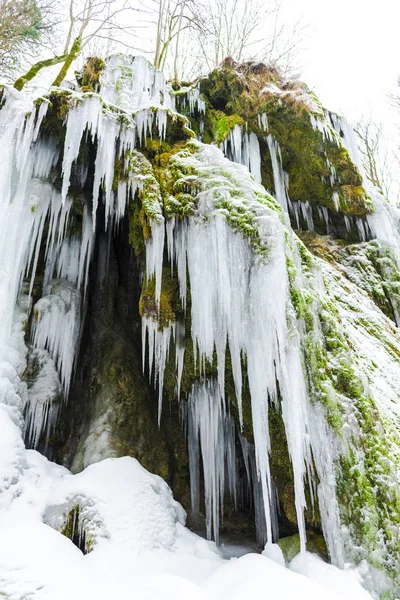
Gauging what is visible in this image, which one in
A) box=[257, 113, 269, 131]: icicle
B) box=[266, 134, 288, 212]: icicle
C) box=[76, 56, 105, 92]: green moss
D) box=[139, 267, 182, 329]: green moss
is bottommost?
box=[139, 267, 182, 329]: green moss

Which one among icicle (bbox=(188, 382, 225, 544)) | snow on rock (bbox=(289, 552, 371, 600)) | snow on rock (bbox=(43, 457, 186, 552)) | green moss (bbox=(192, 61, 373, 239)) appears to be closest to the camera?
snow on rock (bbox=(289, 552, 371, 600))

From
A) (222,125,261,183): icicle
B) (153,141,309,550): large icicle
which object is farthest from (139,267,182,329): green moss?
(222,125,261,183): icicle

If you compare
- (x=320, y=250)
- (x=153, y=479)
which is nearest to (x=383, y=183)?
(x=320, y=250)

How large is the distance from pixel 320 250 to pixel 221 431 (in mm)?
4558

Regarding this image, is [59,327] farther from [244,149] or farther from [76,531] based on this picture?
[244,149]

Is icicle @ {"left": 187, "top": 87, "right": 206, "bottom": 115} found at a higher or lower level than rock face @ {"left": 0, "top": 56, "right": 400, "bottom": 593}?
higher

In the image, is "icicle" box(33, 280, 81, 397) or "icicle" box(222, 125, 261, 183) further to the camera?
"icicle" box(222, 125, 261, 183)

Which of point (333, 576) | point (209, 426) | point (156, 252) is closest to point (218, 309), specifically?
point (156, 252)

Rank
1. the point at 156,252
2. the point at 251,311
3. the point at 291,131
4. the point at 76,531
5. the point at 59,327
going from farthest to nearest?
the point at 291,131
the point at 59,327
the point at 156,252
the point at 251,311
the point at 76,531

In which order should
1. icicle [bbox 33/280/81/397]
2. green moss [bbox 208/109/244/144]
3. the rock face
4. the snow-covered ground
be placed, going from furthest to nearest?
green moss [bbox 208/109/244/144] < icicle [bbox 33/280/81/397] < the rock face < the snow-covered ground

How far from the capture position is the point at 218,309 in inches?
161

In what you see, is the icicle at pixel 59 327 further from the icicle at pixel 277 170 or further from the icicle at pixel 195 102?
the icicle at pixel 195 102

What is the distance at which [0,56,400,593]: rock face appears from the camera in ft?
12.3

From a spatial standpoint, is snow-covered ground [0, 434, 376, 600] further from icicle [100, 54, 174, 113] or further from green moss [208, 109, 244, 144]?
icicle [100, 54, 174, 113]
